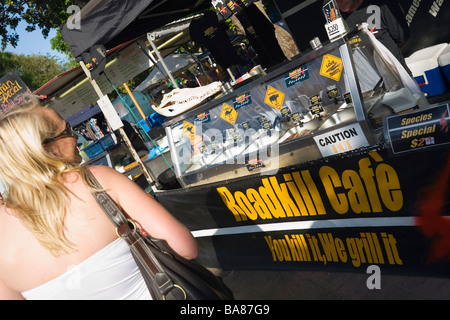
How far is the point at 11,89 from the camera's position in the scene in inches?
300

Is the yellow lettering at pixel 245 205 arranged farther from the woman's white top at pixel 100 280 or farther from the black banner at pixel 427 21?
the black banner at pixel 427 21

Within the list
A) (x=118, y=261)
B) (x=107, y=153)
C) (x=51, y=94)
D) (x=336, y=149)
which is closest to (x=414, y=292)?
(x=336, y=149)

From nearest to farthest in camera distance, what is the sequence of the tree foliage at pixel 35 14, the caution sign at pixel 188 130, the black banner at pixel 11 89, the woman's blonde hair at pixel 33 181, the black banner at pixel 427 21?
the woman's blonde hair at pixel 33 181, the caution sign at pixel 188 130, the black banner at pixel 427 21, the black banner at pixel 11 89, the tree foliage at pixel 35 14

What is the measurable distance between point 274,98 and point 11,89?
6.72 meters

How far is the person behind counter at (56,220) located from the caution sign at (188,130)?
248 centimetres

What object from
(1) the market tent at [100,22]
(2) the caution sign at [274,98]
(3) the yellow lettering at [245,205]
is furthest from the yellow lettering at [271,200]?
(1) the market tent at [100,22]

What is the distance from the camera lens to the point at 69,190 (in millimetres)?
1431

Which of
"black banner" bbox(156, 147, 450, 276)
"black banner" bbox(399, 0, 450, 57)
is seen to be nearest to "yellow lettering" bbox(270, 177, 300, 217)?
"black banner" bbox(156, 147, 450, 276)

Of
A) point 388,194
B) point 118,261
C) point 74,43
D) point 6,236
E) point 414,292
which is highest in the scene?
point 74,43

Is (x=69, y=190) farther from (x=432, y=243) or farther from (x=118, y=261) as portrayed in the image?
(x=432, y=243)

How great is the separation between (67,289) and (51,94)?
8913mm

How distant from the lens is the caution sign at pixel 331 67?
2.74 metres

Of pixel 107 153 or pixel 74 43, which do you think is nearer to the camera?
pixel 74 43
